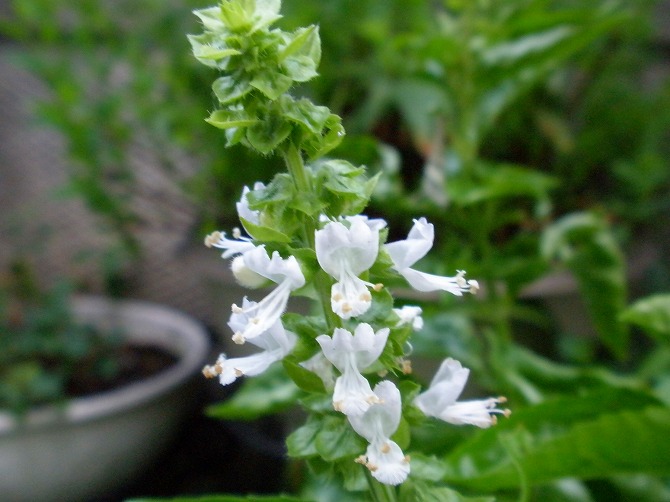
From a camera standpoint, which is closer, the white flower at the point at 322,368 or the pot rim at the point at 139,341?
the white flower at the point at 322,368

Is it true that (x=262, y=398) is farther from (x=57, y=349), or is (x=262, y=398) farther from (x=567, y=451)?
(x=57, y=349)

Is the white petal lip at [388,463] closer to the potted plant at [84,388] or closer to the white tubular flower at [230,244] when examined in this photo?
the white tubular flower at [230,244]

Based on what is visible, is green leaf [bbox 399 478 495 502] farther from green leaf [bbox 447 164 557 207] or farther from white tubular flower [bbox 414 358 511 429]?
green leaf [bbox 447 164 557 207]

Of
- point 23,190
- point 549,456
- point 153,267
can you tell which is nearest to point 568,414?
point 549,456

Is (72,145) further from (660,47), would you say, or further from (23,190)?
(660,47)

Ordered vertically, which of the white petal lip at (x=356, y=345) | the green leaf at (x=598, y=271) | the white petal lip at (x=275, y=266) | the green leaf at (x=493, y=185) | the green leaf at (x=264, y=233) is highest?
the green leaf at (x=493, y=185)

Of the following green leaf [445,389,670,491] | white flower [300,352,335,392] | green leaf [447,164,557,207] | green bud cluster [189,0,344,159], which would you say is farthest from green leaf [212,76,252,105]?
green leaf [447,164,557,207]

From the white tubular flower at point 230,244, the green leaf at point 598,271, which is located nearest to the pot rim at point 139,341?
the green leaf at point 598,271
